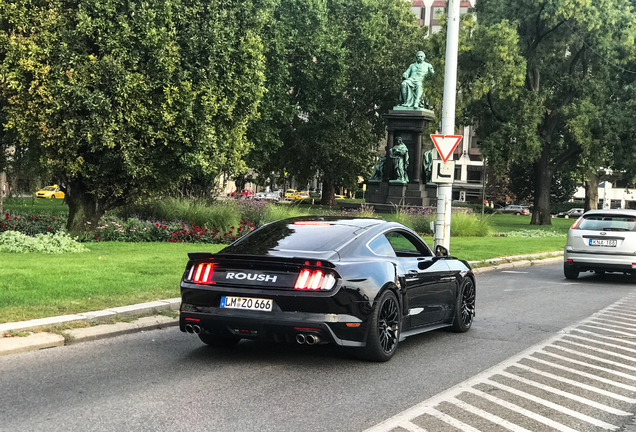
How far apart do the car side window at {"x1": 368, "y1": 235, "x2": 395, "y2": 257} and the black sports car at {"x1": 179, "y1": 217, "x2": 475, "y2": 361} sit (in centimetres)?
1

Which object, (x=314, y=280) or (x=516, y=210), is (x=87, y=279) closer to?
(x=314, y=280)

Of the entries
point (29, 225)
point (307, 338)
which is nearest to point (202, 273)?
point (307, 338)

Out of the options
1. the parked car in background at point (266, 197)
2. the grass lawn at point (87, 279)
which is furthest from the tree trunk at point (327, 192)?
the grass lawn at point (87, 279)

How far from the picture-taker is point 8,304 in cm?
897

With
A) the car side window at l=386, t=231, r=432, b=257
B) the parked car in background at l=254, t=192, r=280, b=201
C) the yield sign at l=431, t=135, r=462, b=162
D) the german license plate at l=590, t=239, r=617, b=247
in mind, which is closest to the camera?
the car side window at l=386, t=231, r=432, b=257

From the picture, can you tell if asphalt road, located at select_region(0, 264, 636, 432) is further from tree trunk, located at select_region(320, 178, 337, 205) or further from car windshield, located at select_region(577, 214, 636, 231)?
tree trunk, located at select_region(320, 178, 337, 205)

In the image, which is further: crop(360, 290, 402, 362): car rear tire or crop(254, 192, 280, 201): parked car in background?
crop(254, 192, 280, 201): parked car in background

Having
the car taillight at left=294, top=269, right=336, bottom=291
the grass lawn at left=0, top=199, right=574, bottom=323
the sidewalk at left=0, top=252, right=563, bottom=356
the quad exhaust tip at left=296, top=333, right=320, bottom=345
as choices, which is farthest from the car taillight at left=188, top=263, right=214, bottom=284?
the grass lawn at left=0, top=199, right=574, bottom=323

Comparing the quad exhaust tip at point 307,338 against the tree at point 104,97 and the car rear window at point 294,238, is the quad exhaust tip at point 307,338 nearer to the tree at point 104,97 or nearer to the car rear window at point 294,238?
the car rear window at point 294,238

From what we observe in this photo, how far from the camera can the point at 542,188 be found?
47375mm

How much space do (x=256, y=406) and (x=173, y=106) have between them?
17.2 metres

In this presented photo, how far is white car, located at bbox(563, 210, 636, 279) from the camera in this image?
16781 millimetres

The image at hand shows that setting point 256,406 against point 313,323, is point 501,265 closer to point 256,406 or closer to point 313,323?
point 313,323

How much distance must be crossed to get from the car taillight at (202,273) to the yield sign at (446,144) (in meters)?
8.80
